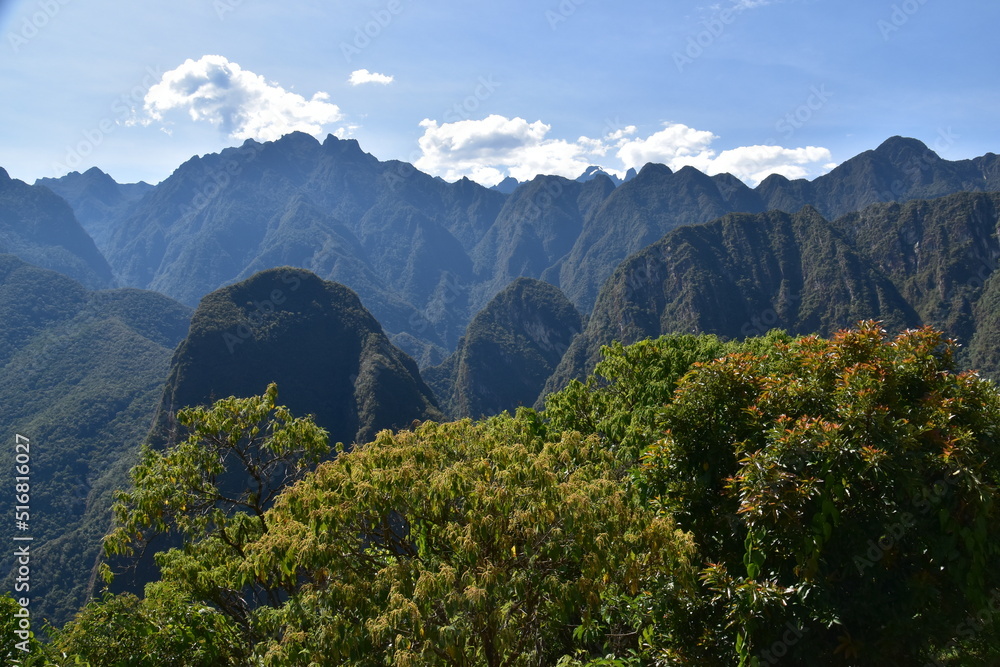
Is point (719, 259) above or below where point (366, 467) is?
above

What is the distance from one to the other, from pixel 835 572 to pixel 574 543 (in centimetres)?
335

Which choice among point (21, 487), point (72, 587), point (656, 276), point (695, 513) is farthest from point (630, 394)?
point (656, 276)

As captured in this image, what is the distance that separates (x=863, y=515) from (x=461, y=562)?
18.1 ft

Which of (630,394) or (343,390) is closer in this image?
(630,394)

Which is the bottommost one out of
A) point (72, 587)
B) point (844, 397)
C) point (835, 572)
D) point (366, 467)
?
point (72, 587)

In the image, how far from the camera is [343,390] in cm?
13300

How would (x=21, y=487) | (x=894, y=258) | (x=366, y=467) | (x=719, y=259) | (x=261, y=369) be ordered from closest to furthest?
1. (x=366, y=467)
2. (x=21, y=487)
3. (x=261, y=369)
4. (x=894, y=258)
5. (x=719, y=259)

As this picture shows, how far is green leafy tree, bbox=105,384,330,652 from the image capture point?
12195 mm

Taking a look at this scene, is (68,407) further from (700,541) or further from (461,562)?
(700,541)

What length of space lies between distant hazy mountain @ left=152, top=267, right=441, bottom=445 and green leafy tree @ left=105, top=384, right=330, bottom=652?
96.4 m

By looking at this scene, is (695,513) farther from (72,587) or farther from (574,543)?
(72,587)

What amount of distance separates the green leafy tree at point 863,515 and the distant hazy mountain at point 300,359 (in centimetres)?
10453

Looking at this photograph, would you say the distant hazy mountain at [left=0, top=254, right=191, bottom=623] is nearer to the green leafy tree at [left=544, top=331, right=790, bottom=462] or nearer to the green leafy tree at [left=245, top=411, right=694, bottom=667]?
the green leafy tree at [left=544, top=331, right=790, bottom=462]

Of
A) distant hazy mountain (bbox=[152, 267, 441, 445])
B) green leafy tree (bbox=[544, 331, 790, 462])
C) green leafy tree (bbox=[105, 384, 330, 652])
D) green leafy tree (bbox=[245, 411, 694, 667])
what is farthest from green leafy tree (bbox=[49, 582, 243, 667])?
distant hazy mountain (bbox=[152, 267, 441, 445])
